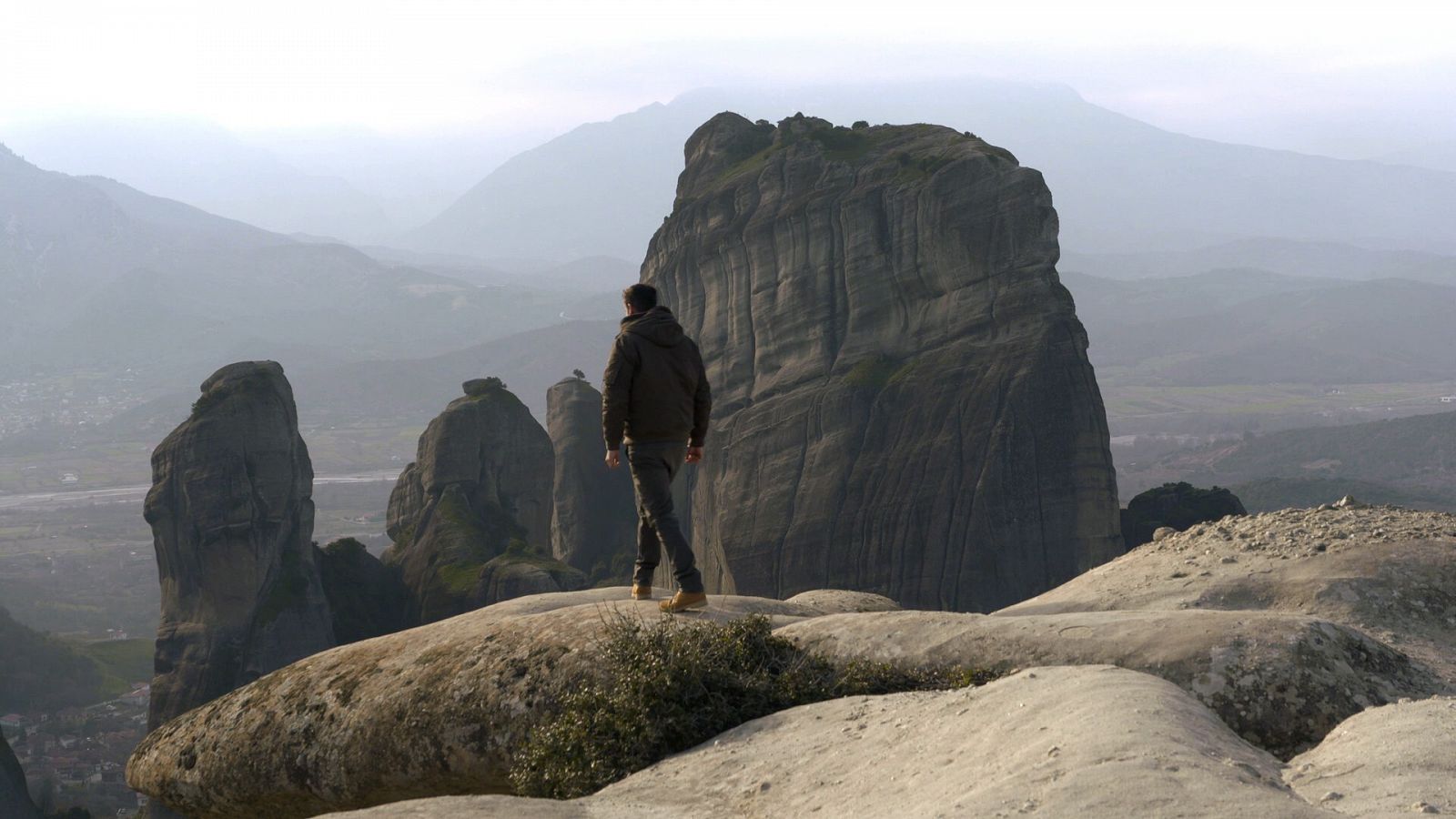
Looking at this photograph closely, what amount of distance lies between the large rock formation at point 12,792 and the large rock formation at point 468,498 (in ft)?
75.0

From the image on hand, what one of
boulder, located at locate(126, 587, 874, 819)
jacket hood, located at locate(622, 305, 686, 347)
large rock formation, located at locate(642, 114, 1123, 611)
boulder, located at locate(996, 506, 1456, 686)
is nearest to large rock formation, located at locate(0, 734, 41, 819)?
large rock formation, located at locate(642, 114, 1123, 611)

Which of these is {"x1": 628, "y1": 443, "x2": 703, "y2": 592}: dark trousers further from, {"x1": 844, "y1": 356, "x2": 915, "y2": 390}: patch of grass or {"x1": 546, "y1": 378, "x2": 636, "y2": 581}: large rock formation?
{"x1": 546, "y1": 378, "x2": 636, "y2": 581}: large rock formation

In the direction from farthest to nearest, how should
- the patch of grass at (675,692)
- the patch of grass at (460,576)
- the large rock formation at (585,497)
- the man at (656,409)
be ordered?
the large rock formation at (585,497) < the patch of grass at (460,576) < the man at (656,409) < the patch of grass at (675,692)

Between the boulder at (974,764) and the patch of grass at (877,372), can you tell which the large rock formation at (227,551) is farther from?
the boulder at (974,764)

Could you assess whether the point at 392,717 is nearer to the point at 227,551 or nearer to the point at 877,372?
the point at 227,551

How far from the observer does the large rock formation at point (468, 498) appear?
82.6 m

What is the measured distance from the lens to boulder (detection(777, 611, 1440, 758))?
984 cm

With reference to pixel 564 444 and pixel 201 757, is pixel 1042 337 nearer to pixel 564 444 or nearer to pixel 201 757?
pixel 564 444

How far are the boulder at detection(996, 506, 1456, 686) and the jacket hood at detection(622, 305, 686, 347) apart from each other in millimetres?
4359

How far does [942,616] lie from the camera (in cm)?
1218

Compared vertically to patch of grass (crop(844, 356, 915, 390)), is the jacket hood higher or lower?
Answer: higher

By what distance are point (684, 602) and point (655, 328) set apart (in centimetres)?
275

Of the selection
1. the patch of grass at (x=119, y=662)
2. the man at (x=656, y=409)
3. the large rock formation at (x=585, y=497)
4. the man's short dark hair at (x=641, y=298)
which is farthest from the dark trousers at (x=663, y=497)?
the patch of grass at (x=119, y=662)

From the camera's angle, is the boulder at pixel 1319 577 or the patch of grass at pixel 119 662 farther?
the patch of grass at pixel 119 662
